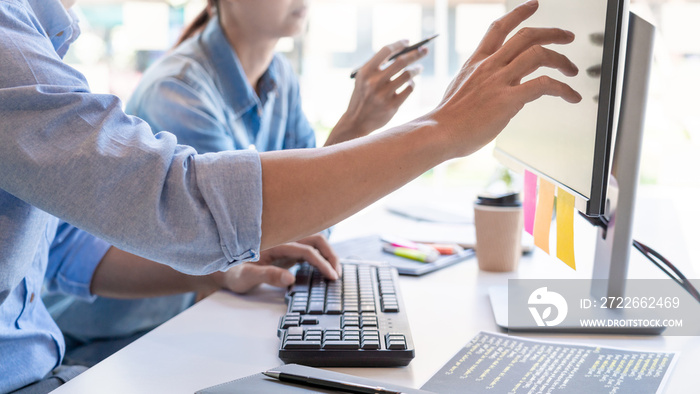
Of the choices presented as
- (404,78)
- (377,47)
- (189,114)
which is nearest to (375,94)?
(404,78)

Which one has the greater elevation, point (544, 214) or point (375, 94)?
point (375, 94)

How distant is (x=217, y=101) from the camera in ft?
4.84

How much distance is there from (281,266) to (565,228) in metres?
0.45

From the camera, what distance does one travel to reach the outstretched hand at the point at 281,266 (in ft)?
3.16

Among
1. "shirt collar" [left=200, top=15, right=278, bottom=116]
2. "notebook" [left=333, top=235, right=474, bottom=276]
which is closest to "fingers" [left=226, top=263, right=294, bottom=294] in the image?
"notebook" [left=333, top=235, right=474, bottom=276]

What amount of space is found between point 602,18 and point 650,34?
14 cm

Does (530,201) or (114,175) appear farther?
(530,201)

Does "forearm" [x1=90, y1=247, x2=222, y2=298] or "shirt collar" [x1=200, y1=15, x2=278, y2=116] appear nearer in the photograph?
"forearm" [x1=90, y1=247, x2=222, y2=298]

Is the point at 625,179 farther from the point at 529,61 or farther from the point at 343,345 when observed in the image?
the point at 343,345

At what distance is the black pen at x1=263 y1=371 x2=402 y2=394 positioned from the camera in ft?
1.86

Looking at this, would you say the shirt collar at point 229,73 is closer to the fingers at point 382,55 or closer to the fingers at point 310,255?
the fingers at point 382,55

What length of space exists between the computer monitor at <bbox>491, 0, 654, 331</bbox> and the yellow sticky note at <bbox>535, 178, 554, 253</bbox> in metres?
0.02

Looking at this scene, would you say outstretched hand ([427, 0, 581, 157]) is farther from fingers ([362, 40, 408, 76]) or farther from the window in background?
the window in background

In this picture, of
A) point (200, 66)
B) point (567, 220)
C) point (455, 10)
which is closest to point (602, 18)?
point (567, 220)
